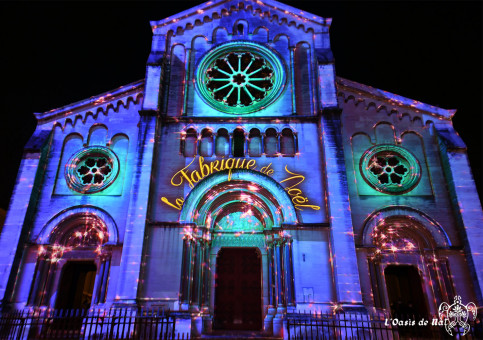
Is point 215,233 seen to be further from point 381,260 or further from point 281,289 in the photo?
point 381,260

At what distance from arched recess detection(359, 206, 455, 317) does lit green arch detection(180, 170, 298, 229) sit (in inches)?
141

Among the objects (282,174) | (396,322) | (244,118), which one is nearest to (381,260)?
(396,322)

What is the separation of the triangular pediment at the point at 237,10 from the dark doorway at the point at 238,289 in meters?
11.7

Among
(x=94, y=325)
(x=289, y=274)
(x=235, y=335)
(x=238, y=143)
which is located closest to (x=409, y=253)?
(x=289, y=274)

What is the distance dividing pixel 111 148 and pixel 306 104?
9.33 m

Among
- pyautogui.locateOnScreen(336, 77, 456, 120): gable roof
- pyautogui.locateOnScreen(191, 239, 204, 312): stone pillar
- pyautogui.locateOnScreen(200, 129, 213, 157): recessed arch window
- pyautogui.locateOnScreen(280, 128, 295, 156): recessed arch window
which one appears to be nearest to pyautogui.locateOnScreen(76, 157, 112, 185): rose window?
pyautogui.locateOnScreen(200, 129, 213, 157): recessed arch window

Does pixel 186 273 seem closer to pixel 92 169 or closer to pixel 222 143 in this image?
pixel 222 143

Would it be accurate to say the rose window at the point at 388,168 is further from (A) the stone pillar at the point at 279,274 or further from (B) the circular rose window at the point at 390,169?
(A) the stone pillar at the point at 279,274

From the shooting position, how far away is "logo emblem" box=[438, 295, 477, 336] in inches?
503

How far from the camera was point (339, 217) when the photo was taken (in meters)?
13.8

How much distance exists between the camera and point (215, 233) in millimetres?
15367

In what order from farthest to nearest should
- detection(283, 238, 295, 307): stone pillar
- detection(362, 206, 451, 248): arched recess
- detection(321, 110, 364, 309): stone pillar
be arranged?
detection(362, 206, 451, 248): arched recess
detection(283, 238, 295, 307): stone pillar
detection(321, 110, 364, 309): stone pillar

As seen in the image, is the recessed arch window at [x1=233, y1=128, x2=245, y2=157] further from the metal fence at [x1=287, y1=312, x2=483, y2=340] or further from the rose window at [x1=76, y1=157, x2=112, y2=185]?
the metal fence at [x1=287, y1=312, x2=483, y2=340]

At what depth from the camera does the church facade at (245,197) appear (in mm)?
13648
